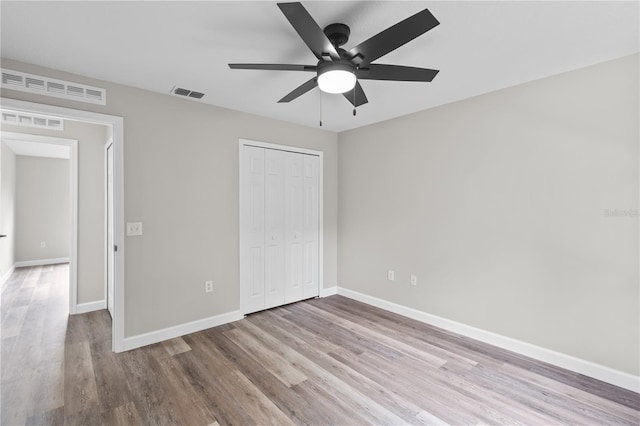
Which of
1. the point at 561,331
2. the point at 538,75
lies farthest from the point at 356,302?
the point at 538,75

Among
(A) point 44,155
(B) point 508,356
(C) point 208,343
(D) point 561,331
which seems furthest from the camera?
(A) point 44,155

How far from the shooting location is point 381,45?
5.44 ft

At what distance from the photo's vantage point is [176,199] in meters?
3.21

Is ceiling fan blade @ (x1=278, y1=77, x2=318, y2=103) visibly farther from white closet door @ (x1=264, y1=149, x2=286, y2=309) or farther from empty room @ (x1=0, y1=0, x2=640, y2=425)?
white closet door @ (x1=264, y1=149, x2=286, y2=309)

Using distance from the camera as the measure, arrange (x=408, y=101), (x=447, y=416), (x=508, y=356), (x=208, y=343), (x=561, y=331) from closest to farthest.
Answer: (x=447, y=416)
(x=561, y=331)
(x=508, y=356)
(x=208, y=343)
(x=408, y=101)

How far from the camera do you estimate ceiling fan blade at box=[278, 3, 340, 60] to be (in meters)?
1.39

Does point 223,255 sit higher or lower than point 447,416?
higher

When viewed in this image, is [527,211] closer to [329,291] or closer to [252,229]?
[329,291]

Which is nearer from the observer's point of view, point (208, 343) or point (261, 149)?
point (208, 343)

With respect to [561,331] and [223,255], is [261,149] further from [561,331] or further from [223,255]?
[561,331]

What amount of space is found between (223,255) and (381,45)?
279 cm

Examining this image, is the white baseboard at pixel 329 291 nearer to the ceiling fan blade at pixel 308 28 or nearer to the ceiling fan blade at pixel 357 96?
the ceiling fan blade at pixel 357 96

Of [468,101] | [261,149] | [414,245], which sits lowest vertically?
[414,245]

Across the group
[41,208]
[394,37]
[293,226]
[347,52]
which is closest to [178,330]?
[293,226]
